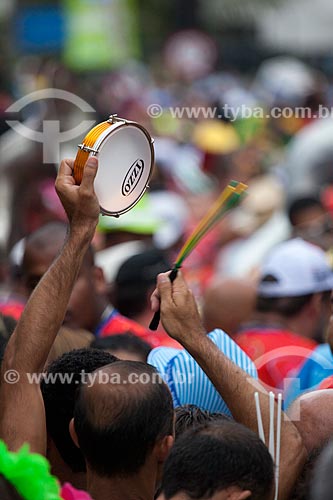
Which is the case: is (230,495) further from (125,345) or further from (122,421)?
(125,345)

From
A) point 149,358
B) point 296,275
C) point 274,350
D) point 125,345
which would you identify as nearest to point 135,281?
point 296,275

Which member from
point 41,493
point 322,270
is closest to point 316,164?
point 322,270

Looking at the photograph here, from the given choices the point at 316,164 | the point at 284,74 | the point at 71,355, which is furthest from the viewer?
the point at 284,74

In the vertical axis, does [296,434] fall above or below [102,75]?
below

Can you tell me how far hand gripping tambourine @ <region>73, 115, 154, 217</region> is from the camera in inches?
125

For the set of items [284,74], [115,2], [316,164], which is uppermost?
[115,2]

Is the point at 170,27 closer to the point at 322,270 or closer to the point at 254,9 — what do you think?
the point at 254,9

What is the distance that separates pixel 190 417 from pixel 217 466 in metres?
0.55

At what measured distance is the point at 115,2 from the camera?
74.2 feet

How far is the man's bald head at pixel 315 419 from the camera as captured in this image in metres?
3.29

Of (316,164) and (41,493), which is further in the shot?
(316,164)

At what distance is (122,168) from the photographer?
3334 millimetres

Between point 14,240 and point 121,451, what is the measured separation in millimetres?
4533

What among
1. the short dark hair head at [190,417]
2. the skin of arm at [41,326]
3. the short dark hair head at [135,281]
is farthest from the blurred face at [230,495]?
the short dark hair head at [135,281]
